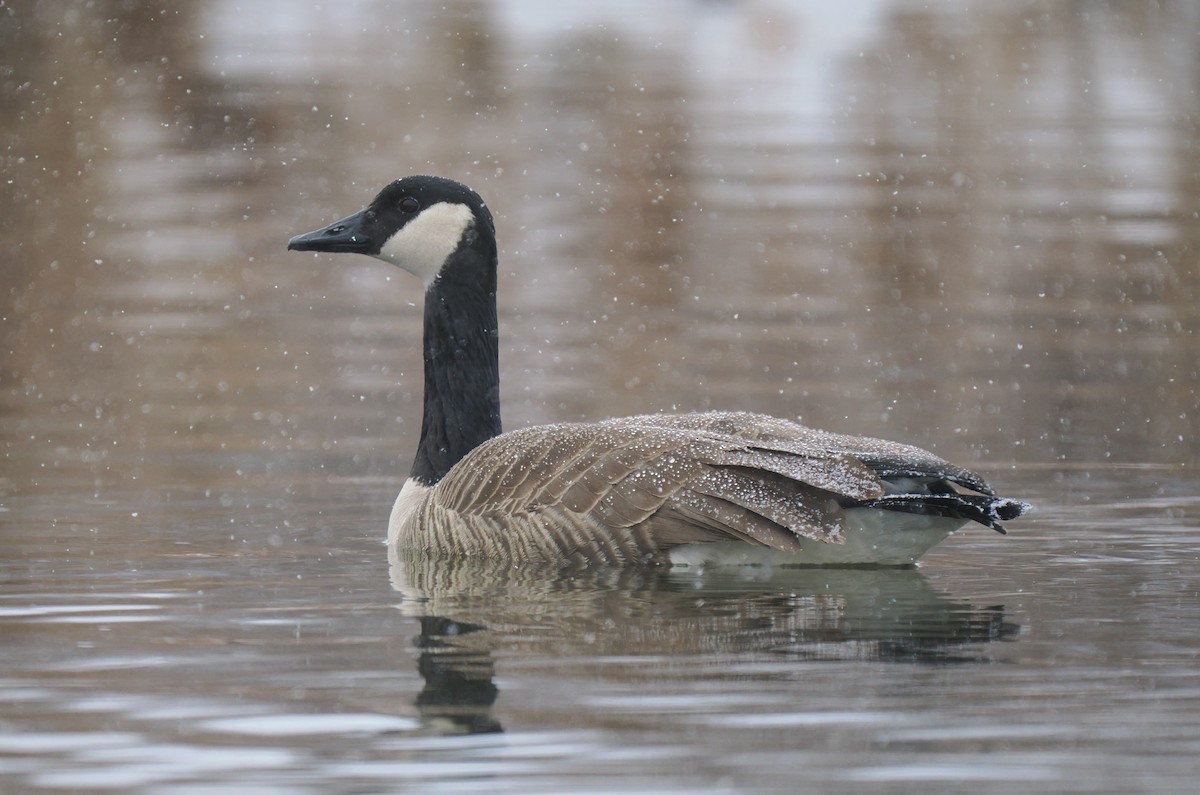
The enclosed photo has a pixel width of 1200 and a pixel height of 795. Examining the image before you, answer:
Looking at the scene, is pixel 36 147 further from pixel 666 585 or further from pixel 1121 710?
pixel 1121 710

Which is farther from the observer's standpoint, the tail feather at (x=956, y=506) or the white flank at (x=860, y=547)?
the white flank at (x=860, y=547)

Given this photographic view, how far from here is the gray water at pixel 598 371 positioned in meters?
5.39

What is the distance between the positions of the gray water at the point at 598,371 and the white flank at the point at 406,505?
0.20 metres

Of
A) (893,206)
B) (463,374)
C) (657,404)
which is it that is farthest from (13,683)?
(893,206)

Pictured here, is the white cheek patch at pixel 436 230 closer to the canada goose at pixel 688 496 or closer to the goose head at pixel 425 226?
the goose head at pixel 425 226

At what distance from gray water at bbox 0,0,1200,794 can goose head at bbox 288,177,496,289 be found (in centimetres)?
146

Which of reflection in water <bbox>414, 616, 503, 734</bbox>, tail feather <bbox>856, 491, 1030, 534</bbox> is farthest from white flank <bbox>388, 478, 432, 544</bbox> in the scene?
tail feather <bbox>856, 491, 1030, 534</bbox>

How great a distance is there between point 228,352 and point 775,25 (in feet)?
64.9

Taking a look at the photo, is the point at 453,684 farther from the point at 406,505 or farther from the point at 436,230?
the point at 436,230

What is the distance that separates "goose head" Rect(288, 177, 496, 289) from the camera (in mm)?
9867

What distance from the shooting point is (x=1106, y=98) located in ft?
119

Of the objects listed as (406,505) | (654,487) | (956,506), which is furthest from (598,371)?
(956,506)

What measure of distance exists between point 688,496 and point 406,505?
185 centimetres

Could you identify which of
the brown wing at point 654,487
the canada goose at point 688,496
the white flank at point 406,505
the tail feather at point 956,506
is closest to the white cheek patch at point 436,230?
the canada goose at point 688,496
